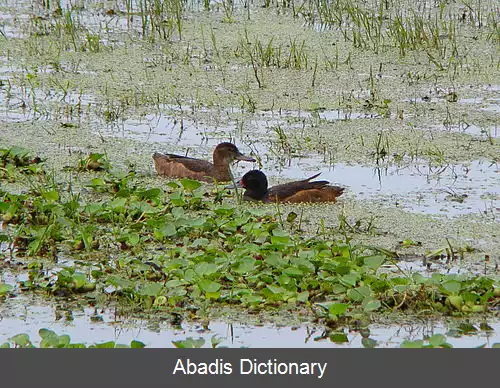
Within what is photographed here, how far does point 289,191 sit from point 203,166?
2.62 feet

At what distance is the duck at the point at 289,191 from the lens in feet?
21.0

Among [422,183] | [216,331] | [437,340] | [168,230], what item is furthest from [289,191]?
[437,340]

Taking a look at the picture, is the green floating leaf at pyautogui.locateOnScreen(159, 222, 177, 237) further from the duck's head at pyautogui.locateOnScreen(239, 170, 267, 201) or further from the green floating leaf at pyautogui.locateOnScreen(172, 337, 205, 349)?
the green floating leaf at pyautogui.locateOnScreen(172, 337, 205, 349)

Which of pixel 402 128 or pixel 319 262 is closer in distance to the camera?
pixel 319 262

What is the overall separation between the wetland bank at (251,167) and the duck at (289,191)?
2.8 inches

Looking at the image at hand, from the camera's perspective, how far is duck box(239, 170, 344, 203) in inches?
252

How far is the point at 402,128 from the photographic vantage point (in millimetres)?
8055

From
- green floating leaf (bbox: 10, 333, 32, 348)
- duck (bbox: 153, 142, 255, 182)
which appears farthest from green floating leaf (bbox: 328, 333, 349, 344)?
duck (bbox: 153, 142, 255, 182)

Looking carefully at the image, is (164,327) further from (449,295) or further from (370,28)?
(370,28)

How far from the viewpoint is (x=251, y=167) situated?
7438mm

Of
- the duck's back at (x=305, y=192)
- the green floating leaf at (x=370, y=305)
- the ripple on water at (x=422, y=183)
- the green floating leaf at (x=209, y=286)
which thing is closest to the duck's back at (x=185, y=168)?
the ripple on water at (x=422, y=183)

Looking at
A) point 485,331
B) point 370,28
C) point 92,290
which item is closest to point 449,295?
point 485,331

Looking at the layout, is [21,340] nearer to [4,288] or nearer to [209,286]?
[4,288]

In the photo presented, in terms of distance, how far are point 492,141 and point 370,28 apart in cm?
332
